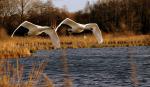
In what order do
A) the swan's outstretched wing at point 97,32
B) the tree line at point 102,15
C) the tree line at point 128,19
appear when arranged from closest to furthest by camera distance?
the tree line at point 128,19 → the tree line at point 102,15 → the swan's outstretched wing at point 97,32

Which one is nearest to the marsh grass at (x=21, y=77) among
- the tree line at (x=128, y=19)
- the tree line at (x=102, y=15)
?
the tree line at (x=102, y=15)

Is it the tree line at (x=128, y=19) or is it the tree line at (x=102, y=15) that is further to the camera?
the tree line at (x=102, y=15)

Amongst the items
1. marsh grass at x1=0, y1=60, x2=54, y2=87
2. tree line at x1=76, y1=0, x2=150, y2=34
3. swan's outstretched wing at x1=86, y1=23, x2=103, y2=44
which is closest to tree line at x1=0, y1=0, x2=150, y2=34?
tree line at x1=76, y1=0, x2=150, y2=34

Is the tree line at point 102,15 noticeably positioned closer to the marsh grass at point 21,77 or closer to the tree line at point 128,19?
the tree line at point 128,19

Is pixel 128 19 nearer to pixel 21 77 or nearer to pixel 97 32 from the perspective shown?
pixel 21 77

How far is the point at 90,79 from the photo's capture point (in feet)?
40.0

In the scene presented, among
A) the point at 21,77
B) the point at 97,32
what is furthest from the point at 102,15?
the point at 21,77

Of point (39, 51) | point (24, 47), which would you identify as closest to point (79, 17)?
point (39, 51)

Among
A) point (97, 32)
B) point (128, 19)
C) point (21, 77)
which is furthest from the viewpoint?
point (97, 32)

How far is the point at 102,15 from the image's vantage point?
23.2 metres

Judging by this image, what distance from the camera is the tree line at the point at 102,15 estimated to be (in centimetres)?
621

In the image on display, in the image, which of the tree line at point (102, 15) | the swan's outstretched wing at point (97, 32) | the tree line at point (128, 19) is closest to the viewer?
the tree line at point (128, 19)

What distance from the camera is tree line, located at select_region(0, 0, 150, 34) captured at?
20.4 feet

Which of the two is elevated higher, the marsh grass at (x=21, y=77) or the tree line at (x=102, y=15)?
the tree line at (x=102, y=15)
